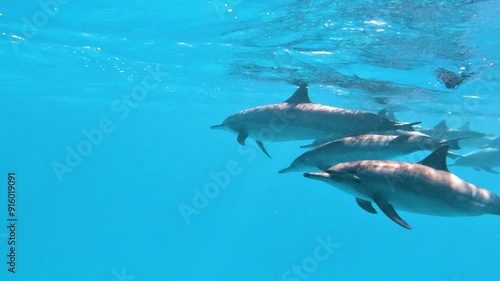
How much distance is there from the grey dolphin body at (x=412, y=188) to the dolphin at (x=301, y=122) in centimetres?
227

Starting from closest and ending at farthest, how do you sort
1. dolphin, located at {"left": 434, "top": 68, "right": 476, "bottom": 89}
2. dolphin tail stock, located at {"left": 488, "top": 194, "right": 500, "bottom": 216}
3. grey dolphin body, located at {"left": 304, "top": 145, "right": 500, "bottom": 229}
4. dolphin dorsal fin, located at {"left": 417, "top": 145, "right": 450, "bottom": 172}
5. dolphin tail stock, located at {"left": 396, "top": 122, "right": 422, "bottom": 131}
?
grey dolphin body, located at {"left": 304, "top": 145, "right": 500, "bottom": 229}, dolphin tail stock, located at {"left": 488, "top": 194, "right": 500, "bottom": 216}, dolphin dorsal fin, located at {"left": 417, "top": 145, "right": 450, "bottom": 172}, dolphin tail stock, located at {"left": 396, "top": 122, "right": 422, "bottom": 131}, dolphin, located at {"left": 434, "top": 68, "right": 476, "bottom": 89}

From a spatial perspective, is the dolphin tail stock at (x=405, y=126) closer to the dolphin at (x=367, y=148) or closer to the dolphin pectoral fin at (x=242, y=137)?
the dolphin at (x=367, y=148)

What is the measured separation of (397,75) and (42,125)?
66.9m

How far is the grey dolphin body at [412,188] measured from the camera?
7.31 m

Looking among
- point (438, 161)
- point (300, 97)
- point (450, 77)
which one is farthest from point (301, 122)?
point (450, 77)

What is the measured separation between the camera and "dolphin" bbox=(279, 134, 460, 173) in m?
8.84

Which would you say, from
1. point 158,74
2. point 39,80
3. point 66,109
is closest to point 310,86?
point 158,74

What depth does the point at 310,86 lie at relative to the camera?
24.6m

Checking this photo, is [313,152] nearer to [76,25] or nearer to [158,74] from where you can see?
[76,25]

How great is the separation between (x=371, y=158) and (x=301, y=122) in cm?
241

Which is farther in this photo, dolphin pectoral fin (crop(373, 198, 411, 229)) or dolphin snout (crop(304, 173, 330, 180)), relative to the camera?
dolphin snout (crop(304, 173, 330, 180))

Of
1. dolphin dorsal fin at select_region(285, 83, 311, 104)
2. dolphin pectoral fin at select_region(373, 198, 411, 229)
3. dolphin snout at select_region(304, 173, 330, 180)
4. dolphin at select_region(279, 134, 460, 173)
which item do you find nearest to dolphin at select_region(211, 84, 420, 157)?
dolphin dorsal fin at select_region(285, 83, 311, 104)

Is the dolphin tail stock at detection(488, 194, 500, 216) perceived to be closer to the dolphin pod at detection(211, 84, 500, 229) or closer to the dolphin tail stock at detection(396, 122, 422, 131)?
the dolphin pod at detection(211, 84, 500, 229)

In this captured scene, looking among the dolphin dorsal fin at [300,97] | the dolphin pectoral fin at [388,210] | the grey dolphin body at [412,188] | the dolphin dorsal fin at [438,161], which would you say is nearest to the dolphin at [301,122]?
the dolphin dorsal fin at [300,97]
